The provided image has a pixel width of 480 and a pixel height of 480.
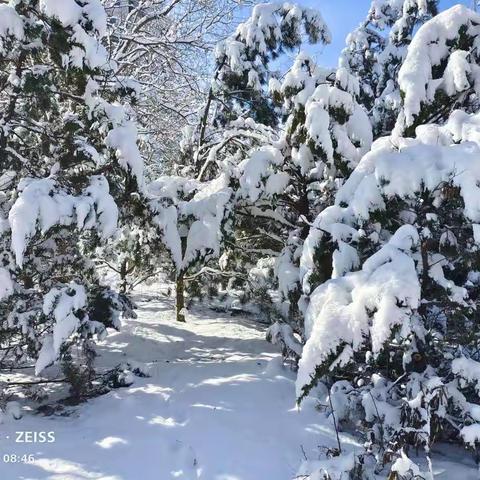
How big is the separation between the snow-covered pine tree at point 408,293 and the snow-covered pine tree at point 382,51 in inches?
108

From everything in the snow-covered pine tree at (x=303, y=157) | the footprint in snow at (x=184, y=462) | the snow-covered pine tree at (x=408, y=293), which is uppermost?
the snow-covered pine tree at (x=303, y=157)

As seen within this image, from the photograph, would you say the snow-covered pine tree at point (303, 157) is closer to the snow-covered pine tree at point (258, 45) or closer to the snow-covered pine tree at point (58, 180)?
the snow-covered pine tree at point (58, 180)

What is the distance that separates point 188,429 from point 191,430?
29 millimetres

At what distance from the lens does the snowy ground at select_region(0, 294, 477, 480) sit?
2867mm

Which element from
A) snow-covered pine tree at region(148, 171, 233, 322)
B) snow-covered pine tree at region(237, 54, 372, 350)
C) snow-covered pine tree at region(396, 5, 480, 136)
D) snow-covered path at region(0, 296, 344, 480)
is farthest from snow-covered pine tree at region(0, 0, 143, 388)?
snow-covered pine tree at region(396, 5, 480, 136)

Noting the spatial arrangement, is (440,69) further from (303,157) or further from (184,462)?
(184,462)

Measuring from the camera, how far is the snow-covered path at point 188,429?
2.88 metres

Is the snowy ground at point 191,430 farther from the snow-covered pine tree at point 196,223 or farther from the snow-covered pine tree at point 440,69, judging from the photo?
the snow-covered pine tree at point 440,69

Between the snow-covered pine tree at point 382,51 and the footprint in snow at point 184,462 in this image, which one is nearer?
the footprint in snow at point 184,462

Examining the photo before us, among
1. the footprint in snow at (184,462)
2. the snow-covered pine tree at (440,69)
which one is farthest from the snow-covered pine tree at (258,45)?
the footprint in snow at (184,462)

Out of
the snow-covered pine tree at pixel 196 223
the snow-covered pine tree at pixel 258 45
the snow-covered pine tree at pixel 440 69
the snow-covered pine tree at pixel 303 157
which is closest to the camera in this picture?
the snow-covered pine tree at pixel 440 69

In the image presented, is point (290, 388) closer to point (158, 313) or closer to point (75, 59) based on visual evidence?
point (75, 59)

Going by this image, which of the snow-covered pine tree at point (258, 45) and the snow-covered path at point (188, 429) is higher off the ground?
the snow-covered pine tree at point (258, 45)

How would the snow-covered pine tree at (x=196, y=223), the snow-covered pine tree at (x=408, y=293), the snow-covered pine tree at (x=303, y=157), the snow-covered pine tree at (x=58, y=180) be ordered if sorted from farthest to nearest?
1. the snow-covered pine tree at (x=196, y=223)
2. the snow-covered pine tree at (x=303, y=157)
3. the snow-covered pine tree at (x=58, y=180)
4. the snow-covered pine tree at (x=408, y=293)
